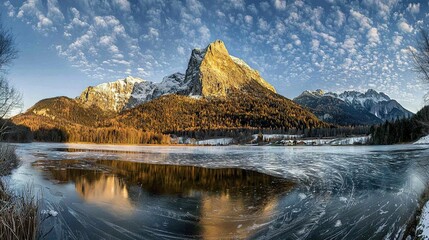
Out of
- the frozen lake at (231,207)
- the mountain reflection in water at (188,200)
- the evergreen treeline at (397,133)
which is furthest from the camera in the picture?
the evergreen treeline at (397,133)

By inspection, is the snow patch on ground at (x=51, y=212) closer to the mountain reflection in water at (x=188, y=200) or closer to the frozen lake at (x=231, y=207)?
the frozen lake at (x=231, y=207)

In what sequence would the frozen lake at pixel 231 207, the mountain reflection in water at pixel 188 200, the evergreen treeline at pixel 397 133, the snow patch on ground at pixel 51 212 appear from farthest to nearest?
the evergreen treeline at pixel 397 133
the snow patch on ground at pixel 51 212
the mountain reflection in water at pixel 188 200
the frozen lake at pixel 231 207

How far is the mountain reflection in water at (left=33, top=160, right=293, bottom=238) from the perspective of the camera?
8992mm

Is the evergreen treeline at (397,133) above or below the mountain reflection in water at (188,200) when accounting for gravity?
above

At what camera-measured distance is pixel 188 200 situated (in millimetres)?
12734

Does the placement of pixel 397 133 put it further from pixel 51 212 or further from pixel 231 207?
pixel 51 212

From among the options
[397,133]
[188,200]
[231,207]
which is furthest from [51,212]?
[397,133]

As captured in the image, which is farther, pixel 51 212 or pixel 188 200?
pixel 188 200

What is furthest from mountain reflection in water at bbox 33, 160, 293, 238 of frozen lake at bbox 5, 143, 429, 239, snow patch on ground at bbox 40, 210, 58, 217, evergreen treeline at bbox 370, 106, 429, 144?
evergreen treeline at bbox 370, 106, 429, 144

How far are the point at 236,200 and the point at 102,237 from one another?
6286 mm

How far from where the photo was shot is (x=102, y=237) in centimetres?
818

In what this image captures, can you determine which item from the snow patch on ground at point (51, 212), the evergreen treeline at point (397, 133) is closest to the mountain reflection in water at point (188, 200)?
the snow patch on ground at point (51, 212)

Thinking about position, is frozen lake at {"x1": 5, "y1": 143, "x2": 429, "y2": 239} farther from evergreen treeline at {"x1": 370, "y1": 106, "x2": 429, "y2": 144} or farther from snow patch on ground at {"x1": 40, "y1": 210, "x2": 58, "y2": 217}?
evergreen treeline at {"x1": 370, "y1": 106, "x2": 429, "y2": 144}

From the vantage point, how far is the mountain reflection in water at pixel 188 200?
29.5ft
